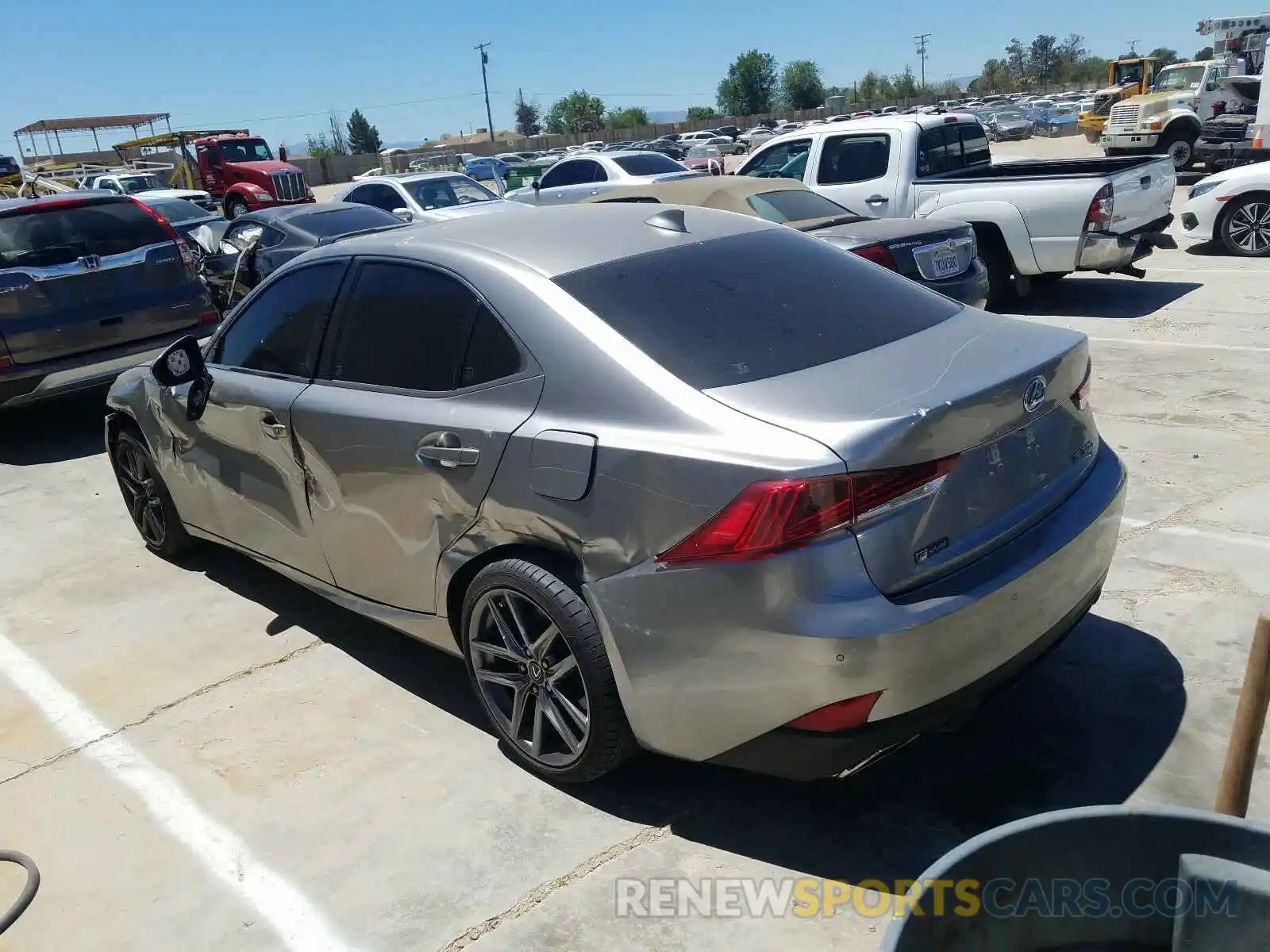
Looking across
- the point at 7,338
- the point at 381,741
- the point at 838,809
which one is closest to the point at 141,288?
the point at 7,338

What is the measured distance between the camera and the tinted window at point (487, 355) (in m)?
3.23

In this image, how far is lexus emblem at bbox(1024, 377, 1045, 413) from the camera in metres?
2.90

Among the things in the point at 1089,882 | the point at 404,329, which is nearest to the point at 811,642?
the point at 1089,882

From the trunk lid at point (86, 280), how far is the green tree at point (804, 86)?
111m

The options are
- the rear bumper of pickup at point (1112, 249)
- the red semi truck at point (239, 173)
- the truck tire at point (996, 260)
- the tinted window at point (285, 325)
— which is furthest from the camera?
the red semi truck at point (239, 173)

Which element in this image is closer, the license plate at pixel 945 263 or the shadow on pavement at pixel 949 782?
the shadow on pavement at pixel 949 782

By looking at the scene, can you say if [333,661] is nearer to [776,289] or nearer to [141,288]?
[776,289]

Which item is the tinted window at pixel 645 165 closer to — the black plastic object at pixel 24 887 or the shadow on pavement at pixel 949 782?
the shadow on pavement at pixel 949 782

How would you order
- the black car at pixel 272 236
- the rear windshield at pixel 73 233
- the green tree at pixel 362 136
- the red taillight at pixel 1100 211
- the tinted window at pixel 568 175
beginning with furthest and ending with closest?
the green tree at pixel 362 136 < the tinted window at pixel 568 175 < the black car at pixel 272 236 < the red taillight at pixel 1100 211 < the rear windshield at pixel 73 233

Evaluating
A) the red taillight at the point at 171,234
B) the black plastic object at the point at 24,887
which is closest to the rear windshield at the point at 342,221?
the red taillight at the point at 171,234

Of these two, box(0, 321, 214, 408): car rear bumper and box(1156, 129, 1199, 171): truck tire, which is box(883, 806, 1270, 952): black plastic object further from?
box(1156, 129, 1199, 171): truck tire

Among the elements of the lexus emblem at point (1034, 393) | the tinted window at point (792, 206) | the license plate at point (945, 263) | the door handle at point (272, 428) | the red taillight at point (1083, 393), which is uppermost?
the tinted window at point (792, 206)

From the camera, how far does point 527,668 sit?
3246 millimetres

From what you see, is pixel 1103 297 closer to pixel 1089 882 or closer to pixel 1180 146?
pixel 1089 882
